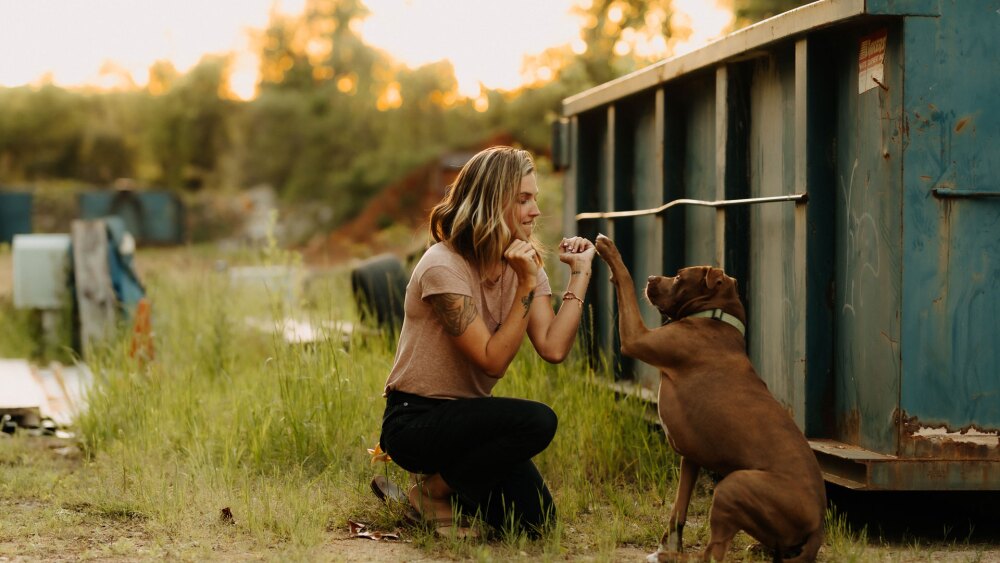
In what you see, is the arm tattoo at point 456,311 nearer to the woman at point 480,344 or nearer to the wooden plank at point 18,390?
the woman at point 480,344

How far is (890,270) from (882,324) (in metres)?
0.21

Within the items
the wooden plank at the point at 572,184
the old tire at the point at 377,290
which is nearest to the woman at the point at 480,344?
the wooden plank at the point at 572,184

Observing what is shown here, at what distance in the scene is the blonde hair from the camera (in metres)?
4.18

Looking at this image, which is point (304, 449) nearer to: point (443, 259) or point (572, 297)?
point (443, 259)

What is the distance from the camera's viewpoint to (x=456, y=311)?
4.08m

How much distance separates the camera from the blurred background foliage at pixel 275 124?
41.4 metres

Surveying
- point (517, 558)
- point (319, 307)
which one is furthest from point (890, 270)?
point (319, 307)

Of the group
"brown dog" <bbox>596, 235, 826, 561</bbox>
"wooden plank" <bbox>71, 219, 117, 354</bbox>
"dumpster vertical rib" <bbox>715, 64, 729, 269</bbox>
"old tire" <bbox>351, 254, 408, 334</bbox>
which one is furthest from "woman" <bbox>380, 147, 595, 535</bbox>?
"wooden plank" <bbox>71, 219, 117, 354</bbox>

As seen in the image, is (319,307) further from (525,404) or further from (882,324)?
(882,324)

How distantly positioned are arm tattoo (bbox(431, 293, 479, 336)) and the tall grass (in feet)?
2.64

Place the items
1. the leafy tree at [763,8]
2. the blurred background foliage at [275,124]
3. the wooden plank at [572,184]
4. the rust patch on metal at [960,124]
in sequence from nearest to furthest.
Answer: the rust patch on metal at [960,124]
the wooden plank at [572,184]
the leafy tree at [763,8]
the blurred background foliage at [275,124]

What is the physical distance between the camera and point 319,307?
7.52 m

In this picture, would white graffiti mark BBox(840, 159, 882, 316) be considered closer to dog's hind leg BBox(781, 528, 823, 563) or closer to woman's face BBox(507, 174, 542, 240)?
dog's hind leg BBox(781, 528, 823, 563)

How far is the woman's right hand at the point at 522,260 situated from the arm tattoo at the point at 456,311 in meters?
0.21
